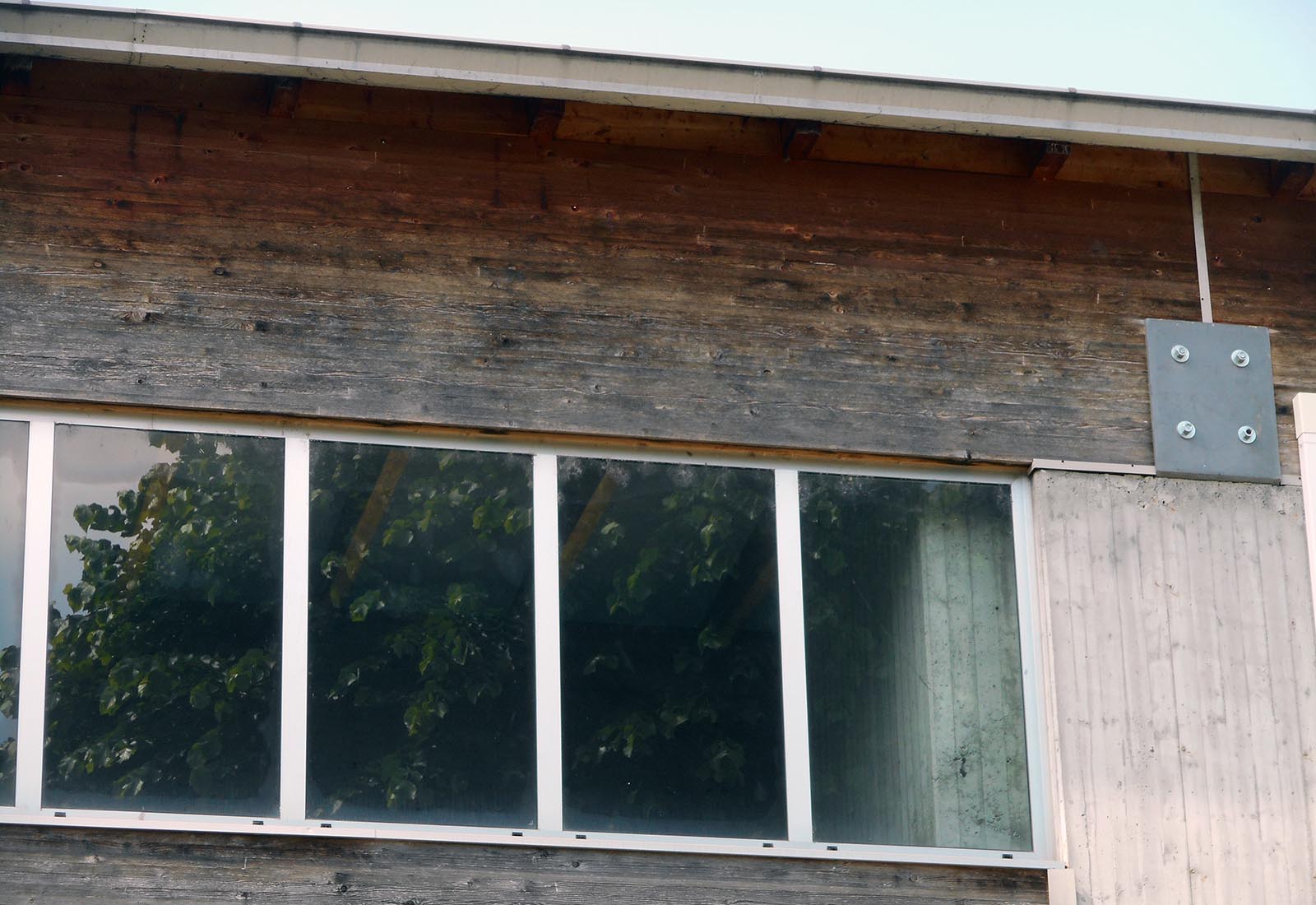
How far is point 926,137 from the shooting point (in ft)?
25.0

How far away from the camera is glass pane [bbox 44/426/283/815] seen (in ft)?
20.8

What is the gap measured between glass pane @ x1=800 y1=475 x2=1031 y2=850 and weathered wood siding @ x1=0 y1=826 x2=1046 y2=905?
0.59ft

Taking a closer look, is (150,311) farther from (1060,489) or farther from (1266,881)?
(1266,881)

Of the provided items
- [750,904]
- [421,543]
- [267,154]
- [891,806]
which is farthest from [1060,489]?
[267,154]

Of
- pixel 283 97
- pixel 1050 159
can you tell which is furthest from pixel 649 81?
pixel 1050 159

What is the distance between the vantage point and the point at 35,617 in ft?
21.1

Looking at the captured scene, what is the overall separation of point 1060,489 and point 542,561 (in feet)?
6.98

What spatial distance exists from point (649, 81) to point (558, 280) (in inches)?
35.5

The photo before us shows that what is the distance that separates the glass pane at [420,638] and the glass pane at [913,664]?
115cm

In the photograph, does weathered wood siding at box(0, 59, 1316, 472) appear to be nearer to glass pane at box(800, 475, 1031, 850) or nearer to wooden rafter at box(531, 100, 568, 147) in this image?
wooden rafter at box(531, 100, 568, 147)

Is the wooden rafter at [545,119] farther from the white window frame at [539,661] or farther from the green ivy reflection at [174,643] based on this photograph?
the green ivy reflection at [174,643]

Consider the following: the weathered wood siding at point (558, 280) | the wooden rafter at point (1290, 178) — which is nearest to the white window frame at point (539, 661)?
the weathered wood siding at point (558, 280)

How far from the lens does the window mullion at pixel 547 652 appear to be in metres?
6.54

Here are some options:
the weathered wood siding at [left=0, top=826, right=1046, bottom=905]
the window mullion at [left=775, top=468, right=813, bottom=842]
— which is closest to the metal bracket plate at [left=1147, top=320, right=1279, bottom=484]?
the window mullion at [left=775, top=468, right=813, bottom=842]
